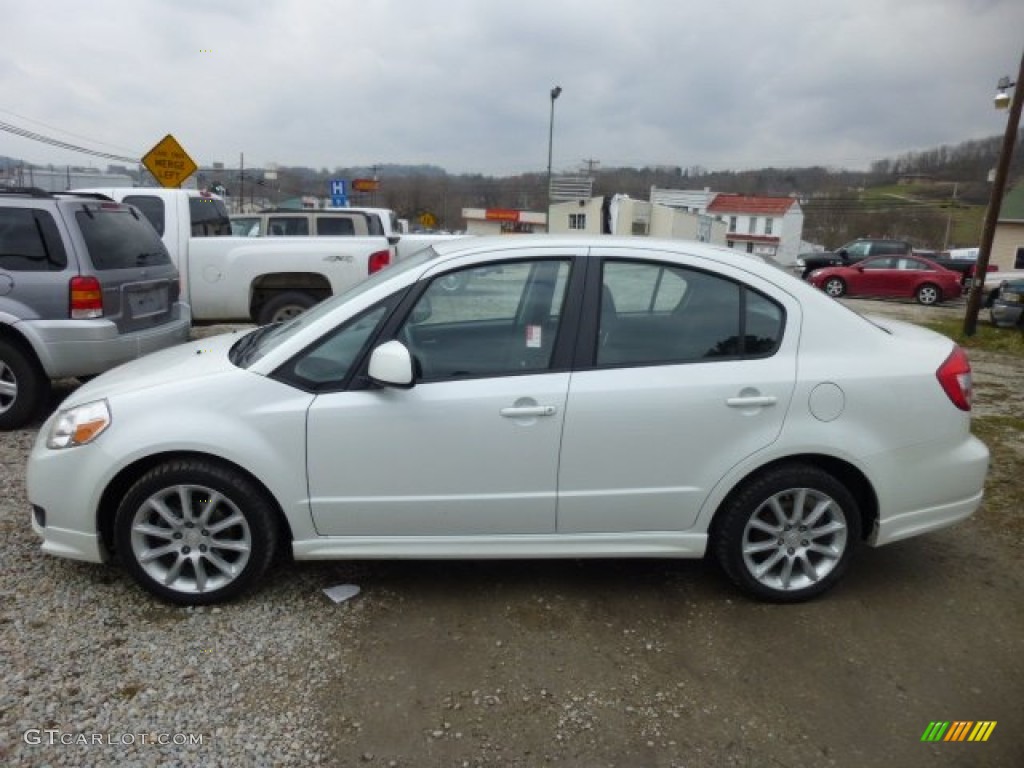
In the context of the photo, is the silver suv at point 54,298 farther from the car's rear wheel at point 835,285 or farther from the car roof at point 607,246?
the car's rear wheel at point 835,285

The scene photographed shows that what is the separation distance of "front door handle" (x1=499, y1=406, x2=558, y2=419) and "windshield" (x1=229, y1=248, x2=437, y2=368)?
0.82 metres

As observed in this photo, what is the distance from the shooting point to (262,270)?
837 cm

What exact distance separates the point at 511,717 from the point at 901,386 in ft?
7.21

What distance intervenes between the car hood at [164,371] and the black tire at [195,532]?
1.30ft

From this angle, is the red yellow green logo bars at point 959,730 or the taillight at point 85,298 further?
the taillight at point 85,298

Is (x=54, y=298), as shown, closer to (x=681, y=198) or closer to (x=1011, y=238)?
(x=1011, y=238)

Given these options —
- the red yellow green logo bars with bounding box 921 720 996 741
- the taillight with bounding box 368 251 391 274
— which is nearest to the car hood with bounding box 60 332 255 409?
the red yellow green logo bars with bounding box 921 720 996 741

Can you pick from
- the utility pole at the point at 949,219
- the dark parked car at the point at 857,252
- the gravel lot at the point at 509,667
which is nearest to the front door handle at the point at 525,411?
the gravel lot at the point at 509,667

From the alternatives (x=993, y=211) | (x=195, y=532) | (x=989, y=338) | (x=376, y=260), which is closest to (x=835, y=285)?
(x=993, y=211)

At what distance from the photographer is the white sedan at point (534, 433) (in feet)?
10.1

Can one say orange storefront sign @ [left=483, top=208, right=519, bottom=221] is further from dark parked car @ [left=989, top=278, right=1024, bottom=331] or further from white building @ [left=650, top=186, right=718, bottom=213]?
dark parked car @ [left=989, top=278, right=1024, bottom=331]

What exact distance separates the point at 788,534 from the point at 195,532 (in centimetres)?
268

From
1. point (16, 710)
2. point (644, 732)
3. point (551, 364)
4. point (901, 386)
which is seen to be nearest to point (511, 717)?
point (644, 732)

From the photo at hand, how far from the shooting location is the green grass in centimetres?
1220
